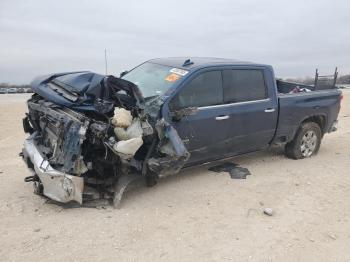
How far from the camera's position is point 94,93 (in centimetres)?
470

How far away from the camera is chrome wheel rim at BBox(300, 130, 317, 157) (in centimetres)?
717

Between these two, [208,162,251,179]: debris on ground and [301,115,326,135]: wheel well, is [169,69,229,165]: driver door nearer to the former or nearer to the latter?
[208,162,251,179]: debris on ground

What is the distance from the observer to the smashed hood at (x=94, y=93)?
4633mm

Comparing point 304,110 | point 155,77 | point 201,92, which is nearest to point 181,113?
point 201,92

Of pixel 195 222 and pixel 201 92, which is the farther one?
pixel 201 92

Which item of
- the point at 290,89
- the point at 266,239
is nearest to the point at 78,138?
the point at 266,239

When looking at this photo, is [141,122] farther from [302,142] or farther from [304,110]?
[302,142]

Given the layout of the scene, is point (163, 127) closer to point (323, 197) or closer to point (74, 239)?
point (74, 239)

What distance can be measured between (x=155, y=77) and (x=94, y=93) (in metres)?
1.26

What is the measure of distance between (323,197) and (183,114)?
7.26ft

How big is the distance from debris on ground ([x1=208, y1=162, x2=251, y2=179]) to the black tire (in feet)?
4.00

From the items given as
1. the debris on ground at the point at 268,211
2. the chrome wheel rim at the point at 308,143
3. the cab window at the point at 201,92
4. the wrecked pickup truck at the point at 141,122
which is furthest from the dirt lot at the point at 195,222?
the cab window at the point at 201,92

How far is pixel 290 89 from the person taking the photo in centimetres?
820

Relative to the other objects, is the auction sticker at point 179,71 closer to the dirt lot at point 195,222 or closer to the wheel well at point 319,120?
the dirt lot at point 195,222
